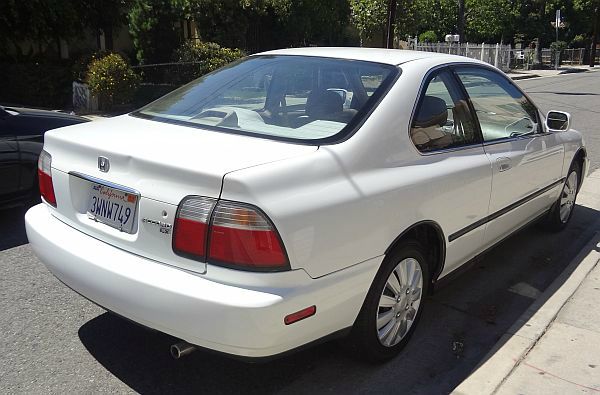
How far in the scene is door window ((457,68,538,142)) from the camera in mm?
3922

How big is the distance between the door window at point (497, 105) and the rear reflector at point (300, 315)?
1965mm

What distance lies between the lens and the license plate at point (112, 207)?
8.68 ft

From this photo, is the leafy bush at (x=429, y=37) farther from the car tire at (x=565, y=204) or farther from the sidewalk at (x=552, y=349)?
the sidewalk at (x=552, y=349)

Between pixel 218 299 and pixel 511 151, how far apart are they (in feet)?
8.38

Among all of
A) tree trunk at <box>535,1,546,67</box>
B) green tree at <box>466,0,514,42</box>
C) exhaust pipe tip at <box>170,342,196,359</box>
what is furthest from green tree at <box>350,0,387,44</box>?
exhaust pipe tip at <box>170,342,196,359</box>

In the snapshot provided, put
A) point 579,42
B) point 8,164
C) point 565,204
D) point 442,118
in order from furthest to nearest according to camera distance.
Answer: point 579,42 < point 565,204 < point 8,164 < point 442,118

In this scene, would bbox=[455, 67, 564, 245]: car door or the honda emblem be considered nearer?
the honda emblem

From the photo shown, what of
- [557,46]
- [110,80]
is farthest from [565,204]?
[557,46]

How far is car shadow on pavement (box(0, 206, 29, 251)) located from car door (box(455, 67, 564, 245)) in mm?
3851

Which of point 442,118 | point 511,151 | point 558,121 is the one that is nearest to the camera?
point 442,118

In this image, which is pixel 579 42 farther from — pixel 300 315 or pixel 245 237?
pixel 245 237

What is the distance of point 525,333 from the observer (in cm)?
352

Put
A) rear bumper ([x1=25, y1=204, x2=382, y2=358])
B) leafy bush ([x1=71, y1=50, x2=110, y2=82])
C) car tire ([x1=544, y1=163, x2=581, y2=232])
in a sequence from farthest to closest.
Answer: leafy bush ([x1=71, y1=50, x2=110, y2=82]) < car tire ([x1=544, y1=163, x2=581, y2=232]) < rear bumper ([x1=25, y1=204, x2=382, y2=358])

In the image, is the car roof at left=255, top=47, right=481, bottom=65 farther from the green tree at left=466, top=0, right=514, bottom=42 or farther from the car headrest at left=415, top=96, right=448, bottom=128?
the green tree at left=466, top=0, right=514, bottom=42
